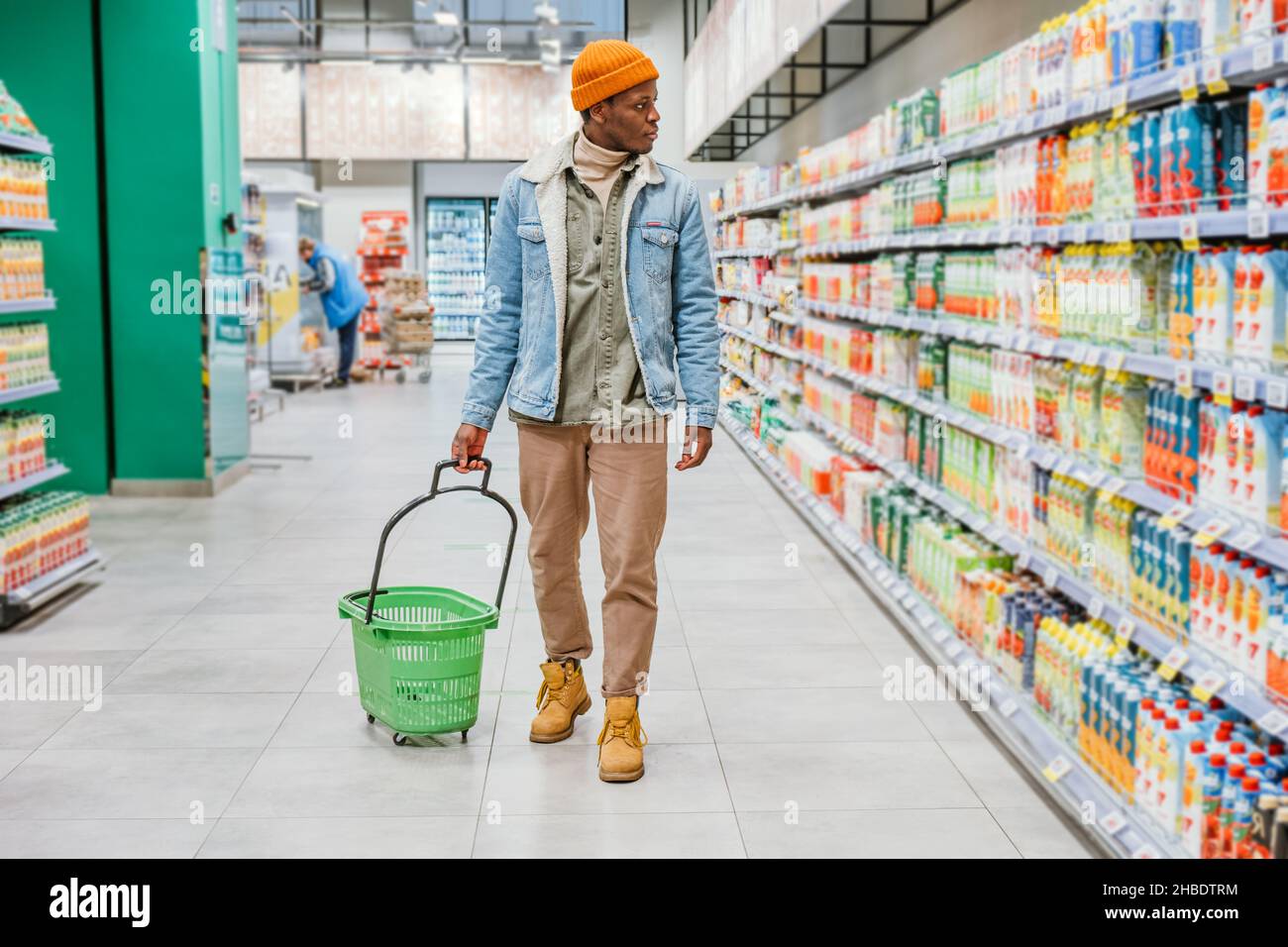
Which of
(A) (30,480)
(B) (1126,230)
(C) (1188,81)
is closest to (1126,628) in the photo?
(B) (1126,230)

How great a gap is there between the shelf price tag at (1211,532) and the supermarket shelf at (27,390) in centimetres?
417

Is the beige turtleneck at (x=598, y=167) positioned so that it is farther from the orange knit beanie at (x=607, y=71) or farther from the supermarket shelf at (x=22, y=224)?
the supermarket shelf at (x=22, y=224)

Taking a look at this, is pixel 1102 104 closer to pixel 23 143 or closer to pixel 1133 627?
pixel 1133 627

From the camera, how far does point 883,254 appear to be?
20.5ft

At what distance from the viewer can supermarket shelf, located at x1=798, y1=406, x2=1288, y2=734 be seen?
105 inches

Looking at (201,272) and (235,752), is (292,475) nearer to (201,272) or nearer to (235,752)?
(201,272)

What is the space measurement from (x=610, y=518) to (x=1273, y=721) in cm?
166

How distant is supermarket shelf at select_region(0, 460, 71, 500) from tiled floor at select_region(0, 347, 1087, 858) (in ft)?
1.68

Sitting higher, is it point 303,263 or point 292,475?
point 303,263

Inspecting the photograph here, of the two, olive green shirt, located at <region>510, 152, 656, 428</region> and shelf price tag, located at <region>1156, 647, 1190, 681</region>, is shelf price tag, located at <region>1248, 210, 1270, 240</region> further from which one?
olive green shirt, located at <region>510, 152, 656, 428</region>

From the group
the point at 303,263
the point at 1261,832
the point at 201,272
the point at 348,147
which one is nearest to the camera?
the point at 1261,832

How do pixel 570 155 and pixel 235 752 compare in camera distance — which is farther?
pixel 235 752
